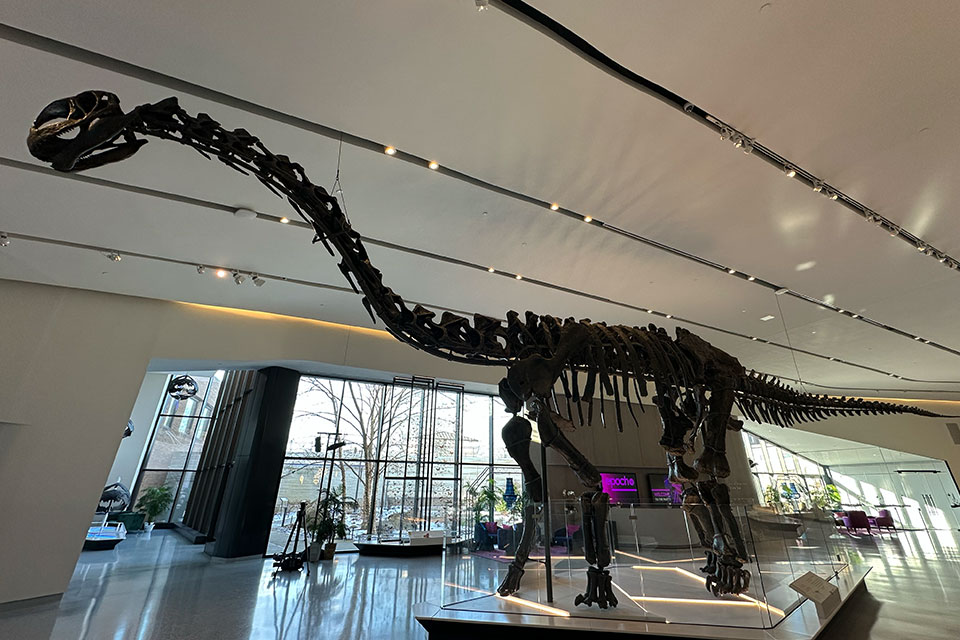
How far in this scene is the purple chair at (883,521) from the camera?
1256 cm

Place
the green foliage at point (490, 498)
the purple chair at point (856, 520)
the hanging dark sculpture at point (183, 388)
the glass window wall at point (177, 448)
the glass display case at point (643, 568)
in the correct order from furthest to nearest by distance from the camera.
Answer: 1. the glass window wall at point (177, 448)
2. the hanging dark sculpture at point (183, 388)
3. the purple chair at point (856, 520)
4. the green foliage at point (490, 498)
5. the glass display case at point (643, 568)

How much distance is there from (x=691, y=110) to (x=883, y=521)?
1595 cm

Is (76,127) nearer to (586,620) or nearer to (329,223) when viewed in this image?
(329,223)

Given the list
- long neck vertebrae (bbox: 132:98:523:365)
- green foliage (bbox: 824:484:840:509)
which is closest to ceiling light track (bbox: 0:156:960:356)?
long neck vertebrae (bbox: 132:98:523:365)

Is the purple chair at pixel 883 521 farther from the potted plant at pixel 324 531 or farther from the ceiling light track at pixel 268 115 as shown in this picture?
the potted plant at pixel 324 531

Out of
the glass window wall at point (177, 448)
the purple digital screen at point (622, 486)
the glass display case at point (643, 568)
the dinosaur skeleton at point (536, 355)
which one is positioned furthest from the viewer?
the glass window wall at point (177, 448)

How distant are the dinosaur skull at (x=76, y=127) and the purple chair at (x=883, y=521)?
18545mm

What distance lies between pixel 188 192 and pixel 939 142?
759 cm

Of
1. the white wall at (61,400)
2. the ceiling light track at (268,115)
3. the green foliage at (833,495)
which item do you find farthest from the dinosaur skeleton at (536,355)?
the green foliage at (833,495)

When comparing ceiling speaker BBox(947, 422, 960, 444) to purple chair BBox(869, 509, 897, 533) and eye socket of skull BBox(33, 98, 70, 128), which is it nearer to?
purple chair BBox(869, 509, 897, 533)

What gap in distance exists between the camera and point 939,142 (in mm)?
3881

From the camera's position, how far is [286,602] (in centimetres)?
525

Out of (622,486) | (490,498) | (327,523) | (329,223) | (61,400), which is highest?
(329,223)

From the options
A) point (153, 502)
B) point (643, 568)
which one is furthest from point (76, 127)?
point (153, 502)
